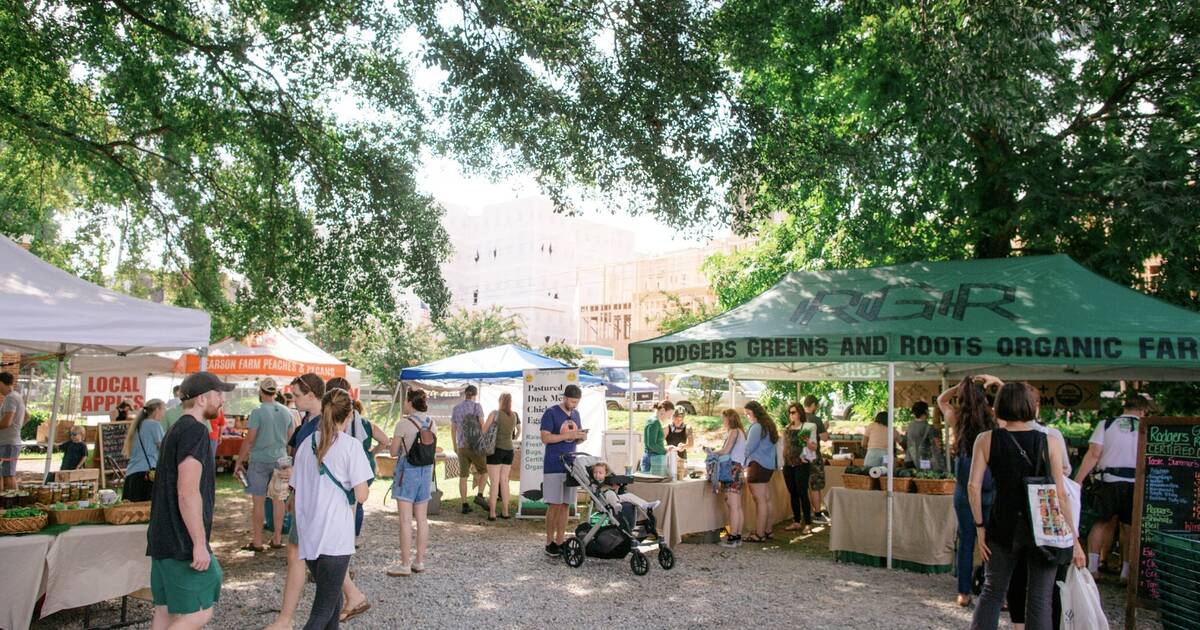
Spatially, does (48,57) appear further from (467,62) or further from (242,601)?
(242,601)

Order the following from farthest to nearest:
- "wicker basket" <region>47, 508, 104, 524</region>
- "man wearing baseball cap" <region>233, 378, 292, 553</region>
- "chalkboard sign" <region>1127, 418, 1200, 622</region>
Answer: "man wearing baseball cap" <region>233, 378, 292, 553</region> < "chalkboard sign" <region>1127, 418, 1200, 622</region> < "wicker basket" <region>47, 508, 104, 524</region>

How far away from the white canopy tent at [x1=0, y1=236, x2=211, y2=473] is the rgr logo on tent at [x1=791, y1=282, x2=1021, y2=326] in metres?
5.79

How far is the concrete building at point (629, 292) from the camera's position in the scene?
7600 cm

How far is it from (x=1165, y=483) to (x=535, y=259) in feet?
282

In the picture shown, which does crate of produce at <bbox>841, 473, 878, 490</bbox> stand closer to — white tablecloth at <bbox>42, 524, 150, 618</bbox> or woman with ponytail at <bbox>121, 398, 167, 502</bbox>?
white tablecloth at <bbox>42, 524, 150, 618</bbox>

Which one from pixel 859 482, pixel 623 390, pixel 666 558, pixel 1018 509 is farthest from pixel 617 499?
pixel 623 390

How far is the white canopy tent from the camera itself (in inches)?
211

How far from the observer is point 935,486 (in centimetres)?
755

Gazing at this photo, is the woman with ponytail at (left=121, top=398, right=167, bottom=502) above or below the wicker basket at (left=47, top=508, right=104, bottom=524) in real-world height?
above

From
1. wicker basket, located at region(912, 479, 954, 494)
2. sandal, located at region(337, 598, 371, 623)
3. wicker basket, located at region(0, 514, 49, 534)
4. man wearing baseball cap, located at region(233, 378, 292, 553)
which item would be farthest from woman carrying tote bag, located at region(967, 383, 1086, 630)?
man wearing baseball cap, located at region(233, 378, 292, 553)

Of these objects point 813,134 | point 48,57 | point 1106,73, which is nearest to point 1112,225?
point 1106,73

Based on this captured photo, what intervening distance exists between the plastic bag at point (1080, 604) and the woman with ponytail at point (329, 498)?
3.83m

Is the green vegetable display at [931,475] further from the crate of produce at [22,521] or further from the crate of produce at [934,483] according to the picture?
the crate of produce at [22,521]

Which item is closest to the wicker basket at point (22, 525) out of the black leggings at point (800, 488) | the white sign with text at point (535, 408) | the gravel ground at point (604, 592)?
the gravel ground at point (604, 592)
